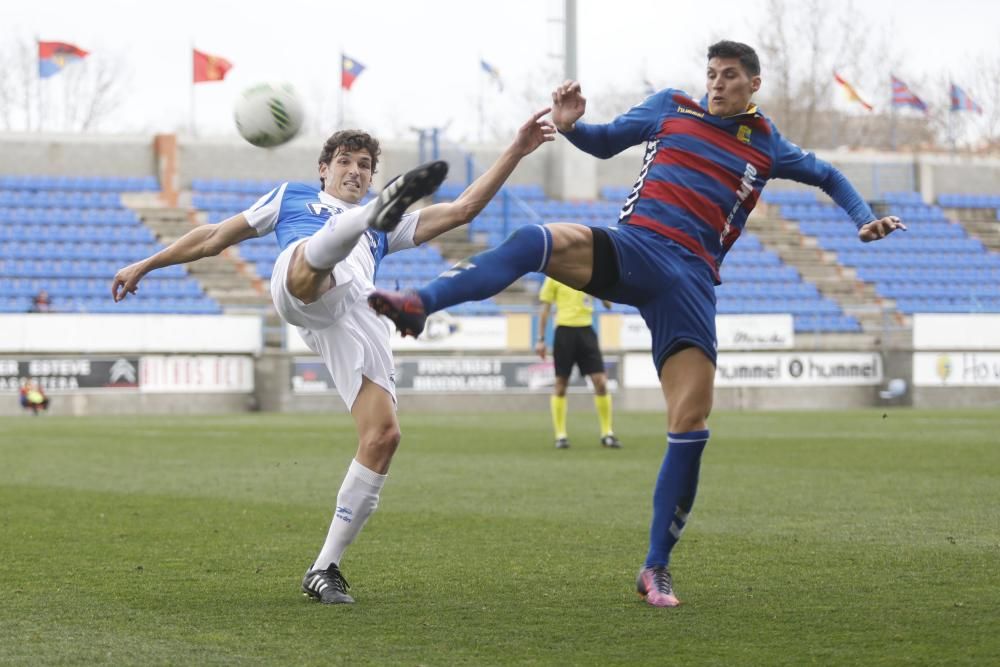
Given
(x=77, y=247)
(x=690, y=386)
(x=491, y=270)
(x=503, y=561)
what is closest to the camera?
(x=491, y=270)

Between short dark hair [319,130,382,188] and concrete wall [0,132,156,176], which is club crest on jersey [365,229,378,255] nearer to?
short dark hair [319,130,382,188]

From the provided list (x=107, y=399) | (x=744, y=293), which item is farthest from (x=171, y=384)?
(x=744, y=293)

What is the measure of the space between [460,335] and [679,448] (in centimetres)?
2262

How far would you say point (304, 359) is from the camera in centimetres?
2786

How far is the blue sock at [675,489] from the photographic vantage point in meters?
6.05

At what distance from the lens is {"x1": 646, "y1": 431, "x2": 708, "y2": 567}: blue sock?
238 inches

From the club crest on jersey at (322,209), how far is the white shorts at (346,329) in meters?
0.30

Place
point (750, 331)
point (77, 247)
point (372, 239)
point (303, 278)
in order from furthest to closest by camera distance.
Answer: point (77, 247) < point (750, 331) < point (372, 239) < point (303, 278)

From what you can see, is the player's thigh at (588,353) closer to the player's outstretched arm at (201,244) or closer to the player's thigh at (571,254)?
the player's outstretched arm at (201,244)

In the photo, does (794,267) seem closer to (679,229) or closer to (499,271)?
(679,229)

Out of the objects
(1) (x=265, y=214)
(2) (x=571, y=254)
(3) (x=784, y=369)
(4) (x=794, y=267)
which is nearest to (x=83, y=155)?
(3) (x=784, y=369)

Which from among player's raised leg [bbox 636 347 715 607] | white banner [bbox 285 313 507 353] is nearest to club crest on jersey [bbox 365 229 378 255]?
player's raised leg [bbox 636 347 715 607]

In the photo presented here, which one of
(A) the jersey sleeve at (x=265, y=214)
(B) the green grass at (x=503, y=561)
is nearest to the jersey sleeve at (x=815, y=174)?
(B) the green grass at (x=503, y=561)

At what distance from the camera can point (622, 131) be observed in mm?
6219
